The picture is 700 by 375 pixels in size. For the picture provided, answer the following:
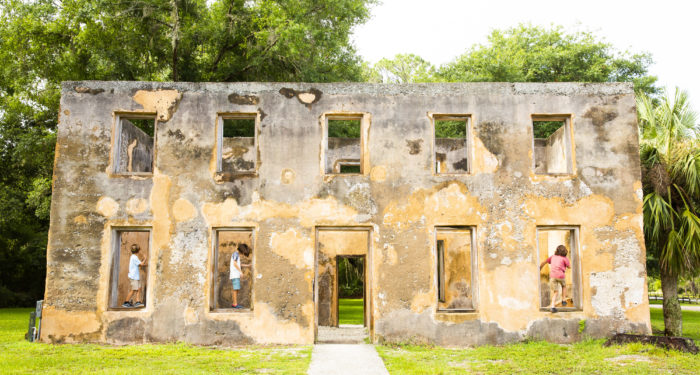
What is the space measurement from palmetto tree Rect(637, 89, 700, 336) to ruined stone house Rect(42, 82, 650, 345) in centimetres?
161

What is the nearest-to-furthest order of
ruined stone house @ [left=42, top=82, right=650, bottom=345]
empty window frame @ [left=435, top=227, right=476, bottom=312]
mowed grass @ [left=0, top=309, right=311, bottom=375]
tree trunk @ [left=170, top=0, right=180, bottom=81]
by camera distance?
mowed grass @ [left=0, top=309, right=311, bottom=375] → ruined stone house @ [left=42, top=82, right=650, bottom=345] → empty window frame @ [left=435, top=227, right=476, bottom=312] → tree trunk @ [left=170, top=0, right=180, bottom=81]

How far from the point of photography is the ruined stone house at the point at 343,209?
10.4 meters

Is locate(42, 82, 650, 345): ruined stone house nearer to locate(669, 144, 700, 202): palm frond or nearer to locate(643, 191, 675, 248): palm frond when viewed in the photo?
locate(643, 191, 675, 248): palm frond

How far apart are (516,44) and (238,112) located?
2111 centimetres

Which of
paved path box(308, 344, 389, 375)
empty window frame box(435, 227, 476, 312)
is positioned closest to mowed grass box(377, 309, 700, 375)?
paved path box(308, 344, 389, 375)

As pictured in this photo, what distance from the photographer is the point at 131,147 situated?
12.8 m

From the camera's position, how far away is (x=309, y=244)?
10672 mm

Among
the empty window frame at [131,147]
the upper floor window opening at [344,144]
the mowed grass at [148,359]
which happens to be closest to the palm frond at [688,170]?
the upper floor window opening at [344,144]

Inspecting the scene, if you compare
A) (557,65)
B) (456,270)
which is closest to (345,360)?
(456,270)

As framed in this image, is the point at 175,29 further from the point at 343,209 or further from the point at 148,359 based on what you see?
the point at 148,359

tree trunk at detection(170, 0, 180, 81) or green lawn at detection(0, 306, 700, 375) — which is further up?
tree trunk at detection(170, 0, 180, 81)

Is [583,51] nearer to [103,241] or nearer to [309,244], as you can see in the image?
[309,244]

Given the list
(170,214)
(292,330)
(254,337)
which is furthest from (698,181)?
(170,214)

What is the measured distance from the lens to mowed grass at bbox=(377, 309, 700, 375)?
796cm
